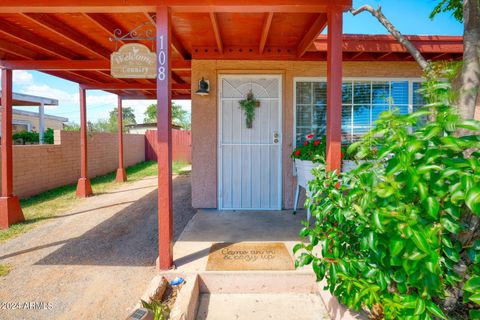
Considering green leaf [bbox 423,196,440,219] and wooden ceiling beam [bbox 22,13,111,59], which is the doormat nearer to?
green leaf [bbox 423,196,440,219]

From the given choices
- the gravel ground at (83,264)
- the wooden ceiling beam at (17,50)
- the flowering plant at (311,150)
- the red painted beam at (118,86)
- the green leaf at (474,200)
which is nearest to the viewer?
the green leaf at (474,200)

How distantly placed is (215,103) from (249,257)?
8.56ft

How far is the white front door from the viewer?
4527 millimetres

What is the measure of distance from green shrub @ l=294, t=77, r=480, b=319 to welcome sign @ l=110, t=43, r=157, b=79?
76.8 inches

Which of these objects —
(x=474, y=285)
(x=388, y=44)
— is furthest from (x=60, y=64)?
(x=474, y=285)

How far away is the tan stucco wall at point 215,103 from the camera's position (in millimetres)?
4488

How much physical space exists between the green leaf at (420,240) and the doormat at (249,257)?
1.49 meters

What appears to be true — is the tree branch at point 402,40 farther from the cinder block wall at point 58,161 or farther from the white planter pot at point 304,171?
the cinder block wall at point 58,161

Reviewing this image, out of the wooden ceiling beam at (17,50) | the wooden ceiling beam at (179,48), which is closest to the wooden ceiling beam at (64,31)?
the wooden ceiling beam at (17,50)

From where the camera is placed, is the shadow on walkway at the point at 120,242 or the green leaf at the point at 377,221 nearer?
the green leaf at the point at 377,221

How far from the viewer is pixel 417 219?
137 centimetres

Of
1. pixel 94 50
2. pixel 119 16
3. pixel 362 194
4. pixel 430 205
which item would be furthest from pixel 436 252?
pixel 94 50

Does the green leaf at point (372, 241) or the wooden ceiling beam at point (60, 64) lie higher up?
the wooden ceiling beam at point (60, 64)

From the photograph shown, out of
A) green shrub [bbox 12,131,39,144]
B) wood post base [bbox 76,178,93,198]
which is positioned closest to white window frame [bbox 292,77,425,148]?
wood post base [bbox 76,178,93,198]
